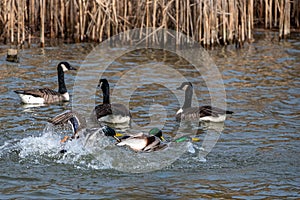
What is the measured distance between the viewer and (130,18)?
17109mm

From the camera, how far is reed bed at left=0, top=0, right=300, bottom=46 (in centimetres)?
1562

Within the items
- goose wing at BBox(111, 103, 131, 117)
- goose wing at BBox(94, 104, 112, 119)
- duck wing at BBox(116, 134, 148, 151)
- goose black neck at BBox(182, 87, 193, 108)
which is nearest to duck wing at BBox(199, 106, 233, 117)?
goose black neck at BBox(182, 87, 193, 108)

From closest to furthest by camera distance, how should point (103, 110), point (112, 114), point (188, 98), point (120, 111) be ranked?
point (120, 111) < point (112, 114) < point (103, 110) < point (188, 98)

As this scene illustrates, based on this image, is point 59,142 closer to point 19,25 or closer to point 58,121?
point 58,121

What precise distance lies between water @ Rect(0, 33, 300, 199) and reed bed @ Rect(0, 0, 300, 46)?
1.06 meters

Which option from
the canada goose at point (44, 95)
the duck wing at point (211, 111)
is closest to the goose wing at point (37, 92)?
the canada goose at point (44, 95)

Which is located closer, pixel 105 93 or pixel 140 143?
pixel 140 143

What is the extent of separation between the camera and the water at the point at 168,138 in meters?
7.52

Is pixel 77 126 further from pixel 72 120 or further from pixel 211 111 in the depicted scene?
pixel 211 111

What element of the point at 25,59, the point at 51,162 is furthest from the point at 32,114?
the point at 25,59

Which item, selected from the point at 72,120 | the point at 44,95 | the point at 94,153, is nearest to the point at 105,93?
the point at 44,95

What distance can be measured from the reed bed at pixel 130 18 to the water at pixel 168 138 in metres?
1.06

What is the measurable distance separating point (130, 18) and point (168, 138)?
783 centimetres

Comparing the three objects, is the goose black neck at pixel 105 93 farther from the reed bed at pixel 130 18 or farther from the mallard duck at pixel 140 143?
the reed bed at pixel 130 18
